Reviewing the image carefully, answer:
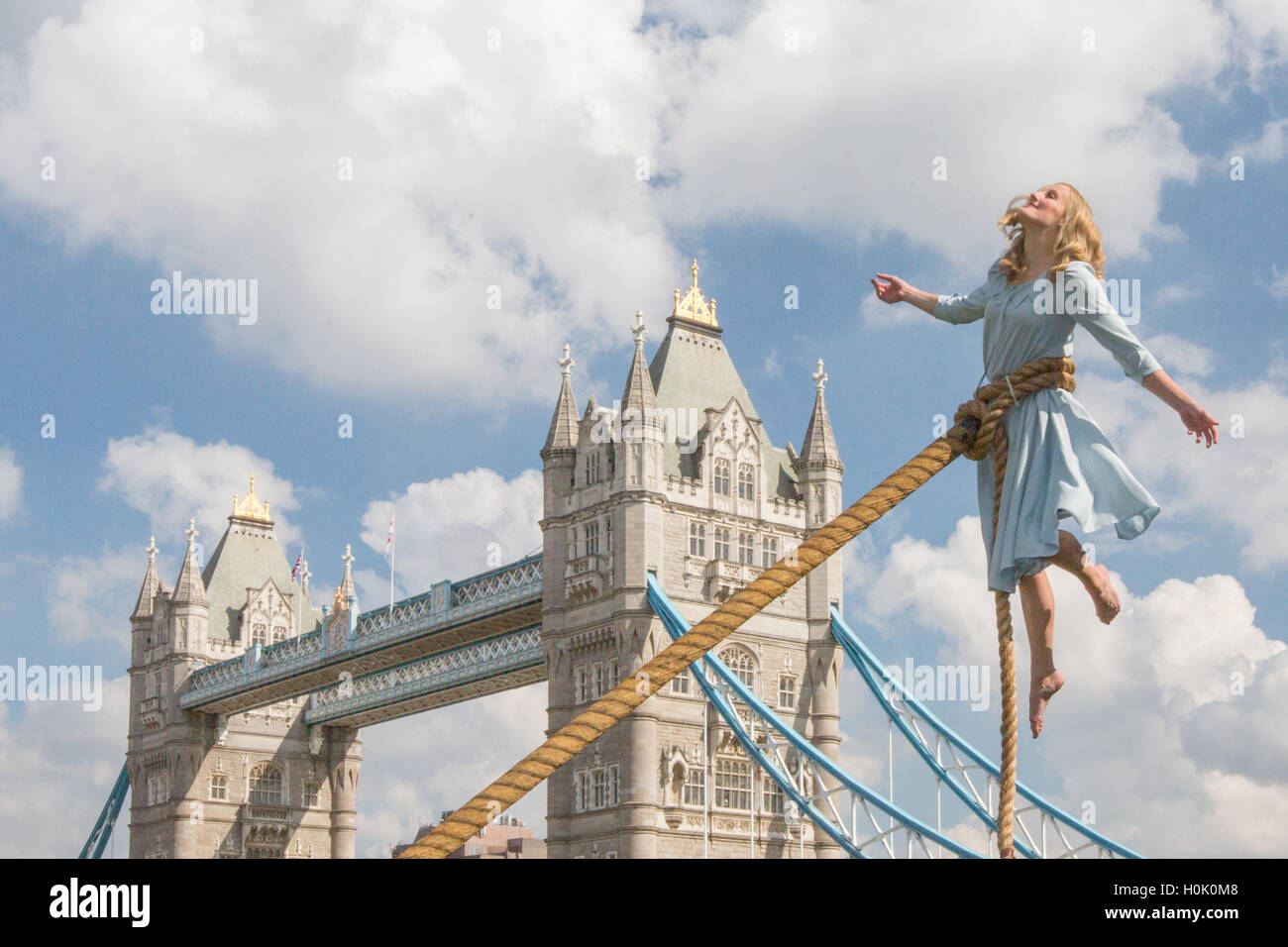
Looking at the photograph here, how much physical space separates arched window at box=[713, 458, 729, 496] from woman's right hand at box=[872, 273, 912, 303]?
34637mm

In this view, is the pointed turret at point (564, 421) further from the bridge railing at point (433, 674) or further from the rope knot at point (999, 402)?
the rope knot at point (999, 402)

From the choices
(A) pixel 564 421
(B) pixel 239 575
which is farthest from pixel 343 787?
(A) pixel 564 421

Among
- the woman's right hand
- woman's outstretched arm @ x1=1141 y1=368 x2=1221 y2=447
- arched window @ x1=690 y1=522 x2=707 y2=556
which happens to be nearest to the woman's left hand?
woman's outstretched arm @ x1=1141 y1=368 x2=1221 y2=447

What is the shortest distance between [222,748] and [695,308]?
2840 cm

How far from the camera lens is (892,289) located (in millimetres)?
6789

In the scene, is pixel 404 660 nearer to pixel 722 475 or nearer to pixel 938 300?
pixel 722 475

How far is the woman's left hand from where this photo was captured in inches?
218

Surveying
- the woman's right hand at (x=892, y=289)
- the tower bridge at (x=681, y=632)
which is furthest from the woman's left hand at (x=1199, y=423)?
the tower bridge at (x=681, y=632)

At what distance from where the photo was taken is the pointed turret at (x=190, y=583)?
62375mm

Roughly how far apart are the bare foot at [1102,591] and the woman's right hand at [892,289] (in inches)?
58.0
